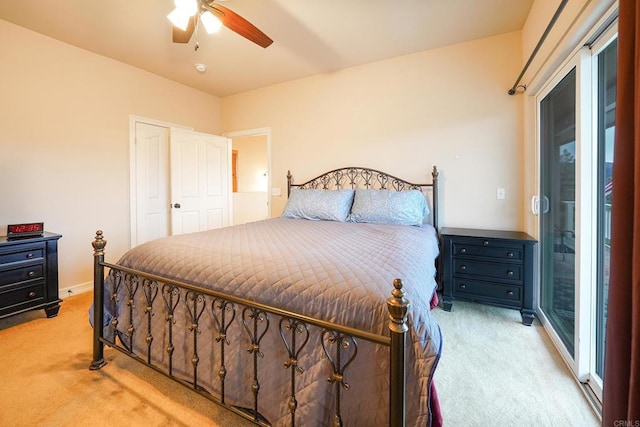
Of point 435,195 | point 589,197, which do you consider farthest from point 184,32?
point 589,197

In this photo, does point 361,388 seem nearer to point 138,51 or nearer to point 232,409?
point 232,409

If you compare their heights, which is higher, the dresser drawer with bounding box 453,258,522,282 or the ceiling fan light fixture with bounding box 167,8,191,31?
the ceiling fan light fixture with bounding box 167,8,191,31

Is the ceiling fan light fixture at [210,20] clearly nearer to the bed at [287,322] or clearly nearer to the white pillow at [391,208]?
the bed at [287,322]

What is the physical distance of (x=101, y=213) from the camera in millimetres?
3279

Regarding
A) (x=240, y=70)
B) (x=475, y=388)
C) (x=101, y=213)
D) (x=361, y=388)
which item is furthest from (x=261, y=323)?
(x=240, y=70)

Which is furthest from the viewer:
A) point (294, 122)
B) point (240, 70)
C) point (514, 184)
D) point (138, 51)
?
point (294, 122)

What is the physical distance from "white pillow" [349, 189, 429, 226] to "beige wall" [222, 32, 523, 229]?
1.24ft

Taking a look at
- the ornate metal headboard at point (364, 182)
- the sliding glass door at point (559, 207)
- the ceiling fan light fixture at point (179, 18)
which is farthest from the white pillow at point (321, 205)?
the ceiling fan light fixture at point (179, 18)

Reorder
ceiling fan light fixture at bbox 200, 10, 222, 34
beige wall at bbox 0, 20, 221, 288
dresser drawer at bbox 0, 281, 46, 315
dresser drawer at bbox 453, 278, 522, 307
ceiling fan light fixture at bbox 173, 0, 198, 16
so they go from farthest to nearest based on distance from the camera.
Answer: beige wall at bbox 0, 20, 221, 288 → dresser drawer at bbox 453, 278, 522, 307 → dresser drawer at bbox 0, 281, 46, 315 → ceiling fan light fixture at bbox 200, 10, 222, 34 → ceiling fan light fixture at bbox 173, 0, 198, 16

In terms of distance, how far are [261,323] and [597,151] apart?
2034 mm

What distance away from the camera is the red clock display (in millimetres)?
2396

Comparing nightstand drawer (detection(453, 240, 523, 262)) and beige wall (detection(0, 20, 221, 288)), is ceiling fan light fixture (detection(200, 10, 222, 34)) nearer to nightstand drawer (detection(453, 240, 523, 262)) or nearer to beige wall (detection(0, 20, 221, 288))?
beige wall (detection(0, 20, 221, 288))

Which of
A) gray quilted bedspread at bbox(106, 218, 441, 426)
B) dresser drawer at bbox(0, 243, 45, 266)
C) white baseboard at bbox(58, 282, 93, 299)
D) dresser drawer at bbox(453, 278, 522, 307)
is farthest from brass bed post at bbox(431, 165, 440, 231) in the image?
white baseboard at bbox(58, 282, 93, 299)

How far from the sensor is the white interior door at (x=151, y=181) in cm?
360
